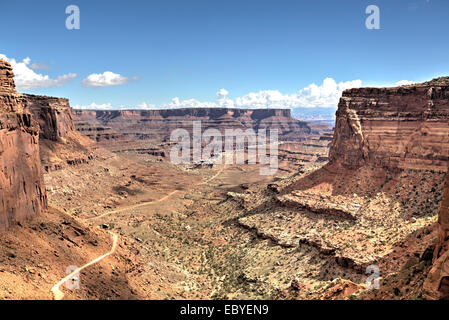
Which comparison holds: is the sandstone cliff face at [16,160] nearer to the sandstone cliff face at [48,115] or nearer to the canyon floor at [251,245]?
the canyon floor at [251,245]

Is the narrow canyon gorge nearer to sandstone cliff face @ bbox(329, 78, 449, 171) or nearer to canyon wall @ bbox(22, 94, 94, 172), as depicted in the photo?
sandstone cliff face @ bbox(329, 78, 449, 171)

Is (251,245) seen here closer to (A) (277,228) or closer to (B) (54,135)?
(A) (277,228)

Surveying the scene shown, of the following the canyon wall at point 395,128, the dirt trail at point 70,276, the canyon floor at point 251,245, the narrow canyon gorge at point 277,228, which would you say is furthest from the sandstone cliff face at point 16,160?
the canyon wall at point 395,128

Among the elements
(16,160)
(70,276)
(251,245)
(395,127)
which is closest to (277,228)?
(251,245)

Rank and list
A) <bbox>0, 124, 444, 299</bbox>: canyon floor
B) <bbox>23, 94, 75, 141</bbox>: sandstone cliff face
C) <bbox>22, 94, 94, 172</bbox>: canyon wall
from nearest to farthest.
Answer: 1. <bbox>0, 124, 444, 299</bbox>: canyon floor
2. <bbox>22, 94, 94, 172</bbox>: canyon wall
3. <bbox>23, 94, 75, 141</bbox>: sandstone cliff face

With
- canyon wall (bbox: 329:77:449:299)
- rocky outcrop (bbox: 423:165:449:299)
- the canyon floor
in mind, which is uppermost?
canyon wall (bbox: 329:77:449:299)

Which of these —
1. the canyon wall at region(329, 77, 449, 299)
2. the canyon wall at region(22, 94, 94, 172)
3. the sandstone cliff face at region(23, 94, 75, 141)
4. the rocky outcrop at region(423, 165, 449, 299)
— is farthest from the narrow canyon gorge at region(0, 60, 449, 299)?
the sandstone cliff face at region(23, 94, 75, 141)
